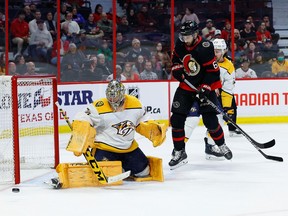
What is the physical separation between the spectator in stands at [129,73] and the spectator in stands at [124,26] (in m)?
0.39

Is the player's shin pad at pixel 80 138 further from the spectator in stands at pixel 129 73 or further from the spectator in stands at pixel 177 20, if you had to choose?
the spectator in stands at pixel 177 20

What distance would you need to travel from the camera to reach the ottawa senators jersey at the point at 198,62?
6160 millimetres

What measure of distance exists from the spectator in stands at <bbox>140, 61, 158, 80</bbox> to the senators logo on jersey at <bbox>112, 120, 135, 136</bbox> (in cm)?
415

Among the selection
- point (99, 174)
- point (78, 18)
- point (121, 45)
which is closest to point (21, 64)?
point (78, 18)

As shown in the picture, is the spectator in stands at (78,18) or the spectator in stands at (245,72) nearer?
the spectator in stands at (78,18)

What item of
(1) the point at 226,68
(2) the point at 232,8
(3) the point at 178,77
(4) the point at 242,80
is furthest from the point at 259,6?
(3) the point at 178,77

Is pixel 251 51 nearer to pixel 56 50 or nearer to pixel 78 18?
pixel 78 18

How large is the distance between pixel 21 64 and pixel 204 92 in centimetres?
356

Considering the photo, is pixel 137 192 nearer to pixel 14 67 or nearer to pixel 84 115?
pixel 84 115

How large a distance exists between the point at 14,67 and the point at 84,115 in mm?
3910

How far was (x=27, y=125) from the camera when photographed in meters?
6.72

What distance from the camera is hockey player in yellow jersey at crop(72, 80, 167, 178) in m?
5.52

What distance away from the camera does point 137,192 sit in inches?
207

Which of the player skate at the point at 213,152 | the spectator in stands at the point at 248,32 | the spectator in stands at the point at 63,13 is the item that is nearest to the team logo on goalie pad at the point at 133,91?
the spectator in stands at the point at 63,13
